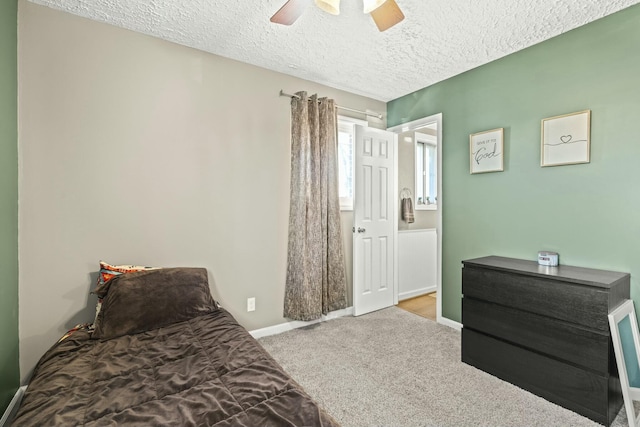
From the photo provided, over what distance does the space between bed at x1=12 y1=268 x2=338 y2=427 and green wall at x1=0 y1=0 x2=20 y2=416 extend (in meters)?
0.35

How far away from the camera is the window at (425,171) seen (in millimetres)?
4398

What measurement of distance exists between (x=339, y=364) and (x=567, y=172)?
2.27 m

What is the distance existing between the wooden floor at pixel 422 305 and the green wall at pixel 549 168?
0.40 m

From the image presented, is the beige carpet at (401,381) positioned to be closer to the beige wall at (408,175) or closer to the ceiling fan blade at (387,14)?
the beige wall at (408,175)

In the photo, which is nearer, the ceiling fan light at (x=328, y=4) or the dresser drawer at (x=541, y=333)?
the ceiling fan light at (x=328, y=4)

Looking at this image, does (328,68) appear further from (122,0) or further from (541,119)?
(541,119)

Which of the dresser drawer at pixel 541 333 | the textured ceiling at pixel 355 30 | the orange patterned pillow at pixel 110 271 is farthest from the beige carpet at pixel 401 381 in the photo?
the textured ceiling at pixel 355 30

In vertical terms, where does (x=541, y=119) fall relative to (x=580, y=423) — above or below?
above

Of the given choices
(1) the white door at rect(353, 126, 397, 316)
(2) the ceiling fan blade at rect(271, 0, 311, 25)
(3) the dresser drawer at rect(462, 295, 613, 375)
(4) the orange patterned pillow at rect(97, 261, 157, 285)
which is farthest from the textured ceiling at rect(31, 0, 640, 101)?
(3) the dresser drawer at rect(462, 295, 613, 375)

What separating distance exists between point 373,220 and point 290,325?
1.48 metres

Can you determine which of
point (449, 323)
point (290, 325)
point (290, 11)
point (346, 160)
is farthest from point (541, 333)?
point (290, 11)

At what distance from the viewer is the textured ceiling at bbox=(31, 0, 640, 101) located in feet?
6.55

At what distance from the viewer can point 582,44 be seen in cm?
221

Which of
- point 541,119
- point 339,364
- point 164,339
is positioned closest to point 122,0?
point 164,339
